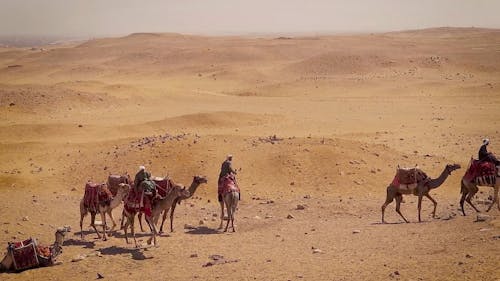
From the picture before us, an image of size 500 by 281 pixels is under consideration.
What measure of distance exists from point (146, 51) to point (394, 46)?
112 feet

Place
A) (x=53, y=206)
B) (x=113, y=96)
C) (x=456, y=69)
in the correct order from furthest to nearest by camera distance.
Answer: (x=456, y=69), (x=113, y=96), (x=53, y=206)

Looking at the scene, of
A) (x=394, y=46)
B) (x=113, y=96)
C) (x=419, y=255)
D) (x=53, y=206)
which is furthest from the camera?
(x=394, y=46)

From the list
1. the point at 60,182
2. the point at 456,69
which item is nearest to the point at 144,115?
the point at 60,182

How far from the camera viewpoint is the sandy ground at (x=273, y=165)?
11188mm

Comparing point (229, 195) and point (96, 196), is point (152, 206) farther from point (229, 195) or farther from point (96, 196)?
point (229, 195)

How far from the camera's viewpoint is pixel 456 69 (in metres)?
53.8

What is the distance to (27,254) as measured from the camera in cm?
1139

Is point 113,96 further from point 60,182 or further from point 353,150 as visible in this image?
point 353,150

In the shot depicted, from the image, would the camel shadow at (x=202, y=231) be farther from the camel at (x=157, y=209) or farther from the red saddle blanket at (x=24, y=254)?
the red saddle blanket at (x=24, y=254)

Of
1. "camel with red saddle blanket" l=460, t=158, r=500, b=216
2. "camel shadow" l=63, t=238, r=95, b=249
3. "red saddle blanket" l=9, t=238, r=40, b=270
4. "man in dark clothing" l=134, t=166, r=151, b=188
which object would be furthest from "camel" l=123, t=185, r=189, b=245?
"camel with red saddle blanket" l=460, t=158, r=500, b=216

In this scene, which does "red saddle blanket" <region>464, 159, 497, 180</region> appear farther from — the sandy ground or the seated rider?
the sandy ground

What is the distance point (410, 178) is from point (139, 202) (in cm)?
733

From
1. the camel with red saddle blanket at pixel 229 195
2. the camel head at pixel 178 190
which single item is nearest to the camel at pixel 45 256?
the camel head at pixel 178 190

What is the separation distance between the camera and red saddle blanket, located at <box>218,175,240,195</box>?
14.6m
